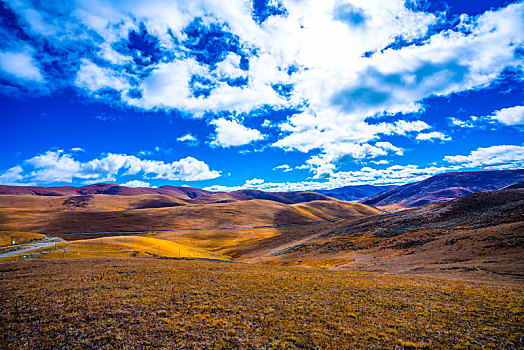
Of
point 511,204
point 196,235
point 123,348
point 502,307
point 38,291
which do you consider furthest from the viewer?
point 196,235

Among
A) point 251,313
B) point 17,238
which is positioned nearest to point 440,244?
point 251,313

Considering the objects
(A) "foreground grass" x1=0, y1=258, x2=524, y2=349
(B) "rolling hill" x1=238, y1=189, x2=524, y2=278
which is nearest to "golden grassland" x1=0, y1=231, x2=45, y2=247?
(A) "foreground grass" x1=0, y1=258, x2=524, y2=349

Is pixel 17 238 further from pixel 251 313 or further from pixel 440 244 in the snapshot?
pixel 440 244

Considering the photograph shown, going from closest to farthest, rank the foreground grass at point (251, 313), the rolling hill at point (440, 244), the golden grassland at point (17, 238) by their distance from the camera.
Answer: the foreground grass at point (251, 313) → the rolling hill at point (440, 244) → the golden grassland at point (17, 238)

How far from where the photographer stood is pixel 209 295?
2725cm

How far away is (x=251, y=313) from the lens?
21875 millimetres

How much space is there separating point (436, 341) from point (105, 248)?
81.2 metres

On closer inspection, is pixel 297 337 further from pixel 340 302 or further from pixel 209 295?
pixel 209 295

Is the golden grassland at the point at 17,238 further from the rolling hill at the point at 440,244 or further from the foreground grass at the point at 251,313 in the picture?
the rolling hill at the point at 440,244

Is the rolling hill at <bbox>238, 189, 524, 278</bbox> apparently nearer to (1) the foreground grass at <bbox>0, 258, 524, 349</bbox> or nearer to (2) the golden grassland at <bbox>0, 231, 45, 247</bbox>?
(1) the foreground grass at <bbox>0, 258, 524, 349</bbox>

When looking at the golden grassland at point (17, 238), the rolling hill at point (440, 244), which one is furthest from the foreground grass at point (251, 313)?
the golden grassland at point (17, 238)

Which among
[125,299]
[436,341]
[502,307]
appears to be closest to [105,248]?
[125,299]

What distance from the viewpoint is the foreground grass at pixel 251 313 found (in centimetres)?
1671

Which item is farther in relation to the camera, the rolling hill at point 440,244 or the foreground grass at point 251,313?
the rolling hill at point 440,244
